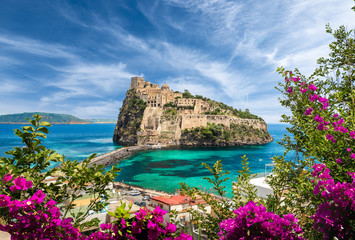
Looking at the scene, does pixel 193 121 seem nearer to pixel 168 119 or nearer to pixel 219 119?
pixel 168 119

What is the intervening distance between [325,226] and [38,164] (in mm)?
3628

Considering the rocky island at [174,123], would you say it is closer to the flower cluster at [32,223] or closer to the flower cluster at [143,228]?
the flower cluster at [32,223]

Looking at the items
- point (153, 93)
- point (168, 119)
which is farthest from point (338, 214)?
point (153, 93)

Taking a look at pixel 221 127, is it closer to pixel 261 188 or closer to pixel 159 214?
pixel 261 188

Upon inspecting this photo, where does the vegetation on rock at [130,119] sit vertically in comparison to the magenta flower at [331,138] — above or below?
above

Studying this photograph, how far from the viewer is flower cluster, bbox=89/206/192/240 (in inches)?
76.5

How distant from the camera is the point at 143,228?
198 cm

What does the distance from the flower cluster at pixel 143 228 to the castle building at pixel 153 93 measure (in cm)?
8299

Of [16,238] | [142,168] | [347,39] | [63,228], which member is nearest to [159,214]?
[63,228]

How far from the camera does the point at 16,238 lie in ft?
6.38

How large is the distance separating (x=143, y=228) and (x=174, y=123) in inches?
3094

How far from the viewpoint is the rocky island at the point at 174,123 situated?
8031cm

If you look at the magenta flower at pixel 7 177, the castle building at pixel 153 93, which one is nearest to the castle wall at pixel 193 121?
the castle building at pixel 153 93

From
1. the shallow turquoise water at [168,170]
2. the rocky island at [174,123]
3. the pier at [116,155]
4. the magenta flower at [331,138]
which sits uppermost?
the rocky island at [174,123]
